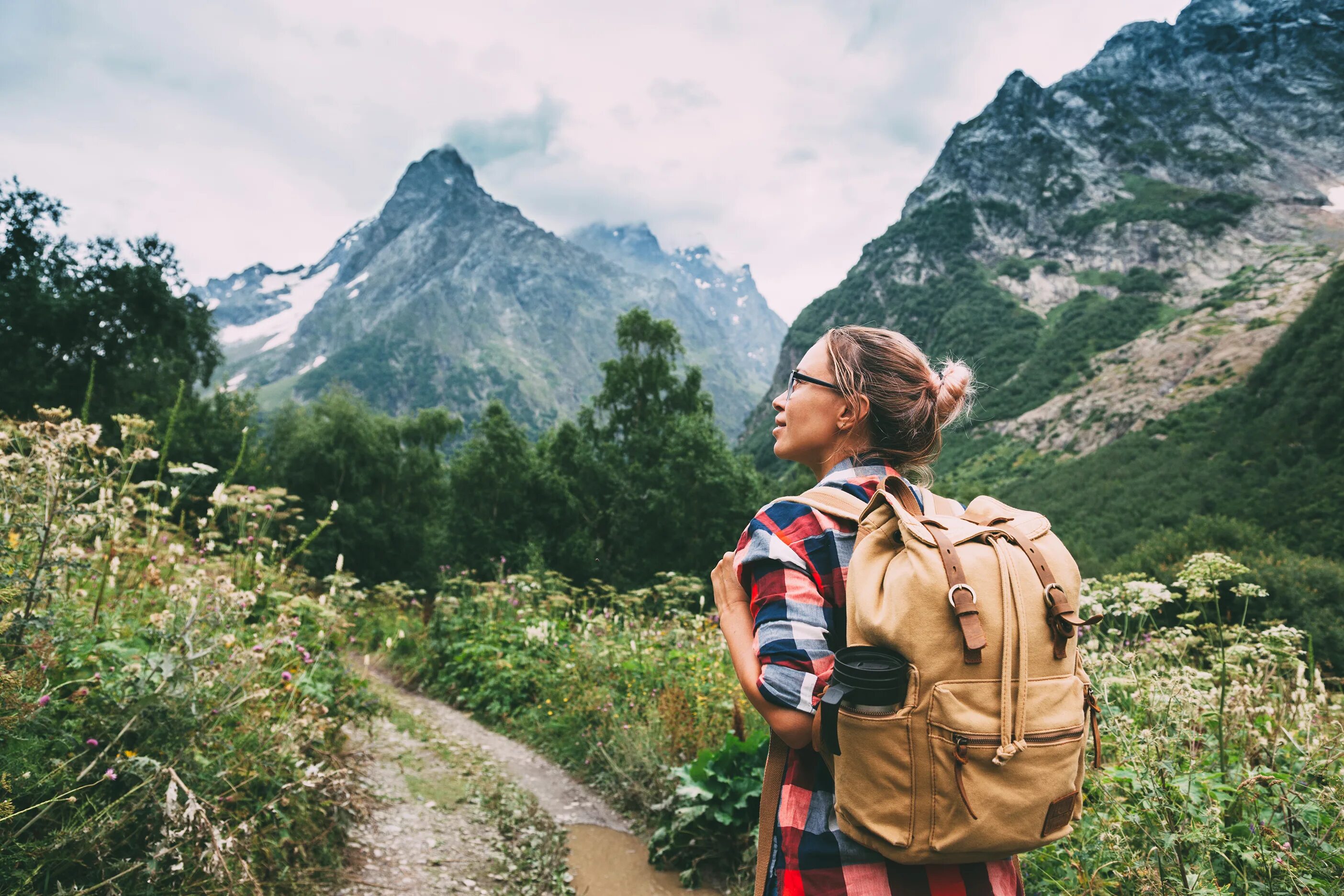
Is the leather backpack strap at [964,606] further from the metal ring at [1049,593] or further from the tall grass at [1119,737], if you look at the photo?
the tall grass at [1119,737]

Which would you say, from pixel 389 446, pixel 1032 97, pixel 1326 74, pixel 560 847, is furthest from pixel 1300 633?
pixel 1326 74

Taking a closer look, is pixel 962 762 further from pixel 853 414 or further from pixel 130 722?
pixel 130 722

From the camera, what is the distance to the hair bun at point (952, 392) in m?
1.58

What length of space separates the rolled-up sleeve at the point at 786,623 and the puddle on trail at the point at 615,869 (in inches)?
131

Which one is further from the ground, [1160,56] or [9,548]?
[1160,56]

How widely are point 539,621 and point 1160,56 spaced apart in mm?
237235

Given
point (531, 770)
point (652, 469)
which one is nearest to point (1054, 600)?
point (531, 770)

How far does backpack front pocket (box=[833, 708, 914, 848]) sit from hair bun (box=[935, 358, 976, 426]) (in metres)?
0.82

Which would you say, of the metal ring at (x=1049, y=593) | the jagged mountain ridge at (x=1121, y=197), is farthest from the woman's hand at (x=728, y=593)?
the jagged mountain ridge at (x=1121, y=197)

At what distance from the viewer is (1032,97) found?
561ft

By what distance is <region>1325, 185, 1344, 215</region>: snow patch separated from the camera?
128875 millimetres

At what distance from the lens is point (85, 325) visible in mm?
21000

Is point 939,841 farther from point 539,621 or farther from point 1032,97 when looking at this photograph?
point 1032,97

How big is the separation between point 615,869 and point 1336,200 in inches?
7791
